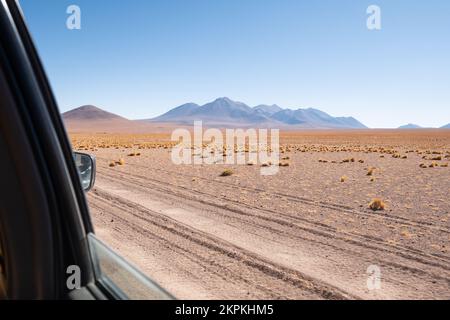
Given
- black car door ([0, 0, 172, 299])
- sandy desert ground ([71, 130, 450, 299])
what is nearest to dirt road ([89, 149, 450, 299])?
sandy desert ground ([71, 130, 450, 299])

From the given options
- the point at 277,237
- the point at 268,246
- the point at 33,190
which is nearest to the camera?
the point at 33,190

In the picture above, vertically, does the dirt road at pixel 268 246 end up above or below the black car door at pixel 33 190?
below

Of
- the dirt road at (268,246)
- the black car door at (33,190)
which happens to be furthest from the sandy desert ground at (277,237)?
the black car door at (33,190)

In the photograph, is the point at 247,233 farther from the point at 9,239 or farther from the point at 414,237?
the point at 9,239

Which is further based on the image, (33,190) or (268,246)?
(268,246)

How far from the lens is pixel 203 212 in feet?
32.1

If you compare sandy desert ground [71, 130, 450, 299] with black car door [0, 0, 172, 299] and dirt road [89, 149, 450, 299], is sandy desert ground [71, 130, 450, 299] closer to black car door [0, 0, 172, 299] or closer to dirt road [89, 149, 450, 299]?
dirt road [89, 149, 450, 299]

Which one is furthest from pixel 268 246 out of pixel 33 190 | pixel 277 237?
pixel 33 190

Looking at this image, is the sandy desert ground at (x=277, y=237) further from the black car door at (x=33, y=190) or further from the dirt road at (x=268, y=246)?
the black car door at (x=33, y=190)

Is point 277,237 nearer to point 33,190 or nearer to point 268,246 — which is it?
point 268,246

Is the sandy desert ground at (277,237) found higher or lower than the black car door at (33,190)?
lower

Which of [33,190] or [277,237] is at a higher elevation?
[33,190]

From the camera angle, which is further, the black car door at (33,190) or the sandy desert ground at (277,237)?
the sandy desert ground at (277,237)

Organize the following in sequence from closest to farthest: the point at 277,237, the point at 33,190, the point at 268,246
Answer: the point at 33,190 → the point at 268,246 → the point at 277,237
